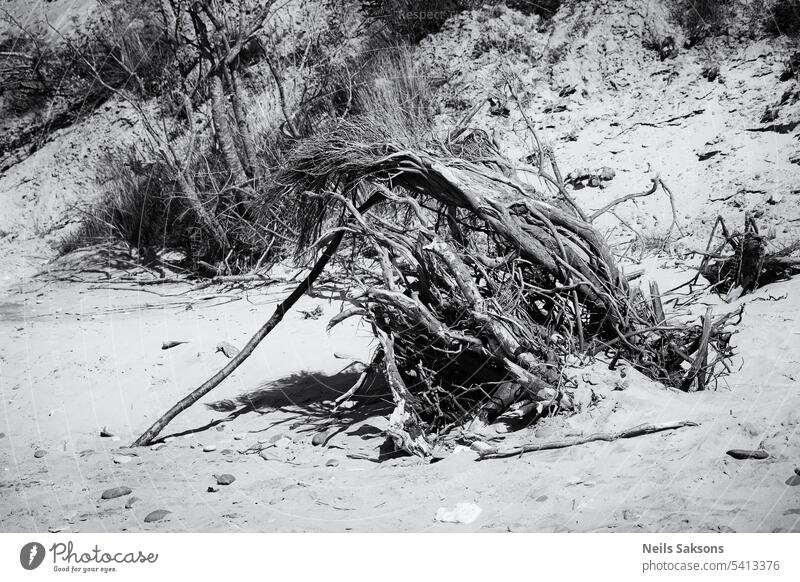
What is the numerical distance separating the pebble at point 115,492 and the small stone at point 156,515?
331 millimetres

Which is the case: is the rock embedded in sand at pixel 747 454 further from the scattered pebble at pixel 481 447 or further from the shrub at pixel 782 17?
the shrub at pixel 782 17

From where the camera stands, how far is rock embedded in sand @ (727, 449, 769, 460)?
2.67 meters

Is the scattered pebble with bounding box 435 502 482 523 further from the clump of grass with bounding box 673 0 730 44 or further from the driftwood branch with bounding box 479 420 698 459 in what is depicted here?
the clump of grass with bounding box 673 0 730 44

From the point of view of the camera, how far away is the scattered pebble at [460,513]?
110 inches

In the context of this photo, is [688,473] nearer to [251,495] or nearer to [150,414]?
[251,495]

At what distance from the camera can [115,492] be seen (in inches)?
140

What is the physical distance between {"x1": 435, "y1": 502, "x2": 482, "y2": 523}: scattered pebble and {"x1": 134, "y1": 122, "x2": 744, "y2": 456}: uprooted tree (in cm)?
57

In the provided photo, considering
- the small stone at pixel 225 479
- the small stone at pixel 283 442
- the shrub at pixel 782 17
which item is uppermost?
the shrub at pixel 782 17

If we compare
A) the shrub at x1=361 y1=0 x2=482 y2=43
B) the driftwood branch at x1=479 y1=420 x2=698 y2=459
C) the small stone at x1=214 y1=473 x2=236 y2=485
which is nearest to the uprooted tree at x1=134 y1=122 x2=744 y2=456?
the driftwood branch at x1=479 y1=420 x2=698 y2=459

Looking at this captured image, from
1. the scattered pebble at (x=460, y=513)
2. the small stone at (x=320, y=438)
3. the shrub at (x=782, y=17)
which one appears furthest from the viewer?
the shrub at (x=782, y=17)

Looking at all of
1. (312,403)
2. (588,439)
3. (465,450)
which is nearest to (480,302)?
(465,450)
